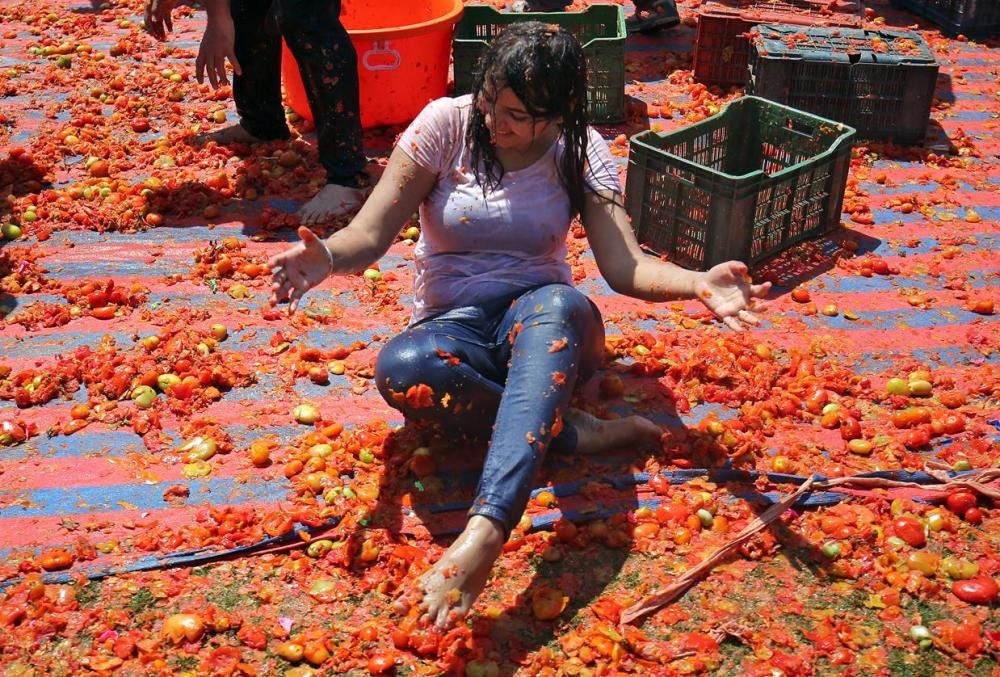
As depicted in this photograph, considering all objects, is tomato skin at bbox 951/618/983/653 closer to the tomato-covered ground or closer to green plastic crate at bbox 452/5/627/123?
the tomato-covered ground

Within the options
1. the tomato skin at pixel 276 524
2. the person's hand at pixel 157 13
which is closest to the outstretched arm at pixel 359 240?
the tomato skin at pixel 276 524

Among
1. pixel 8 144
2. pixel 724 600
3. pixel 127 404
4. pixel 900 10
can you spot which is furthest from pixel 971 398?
pixel 900 10

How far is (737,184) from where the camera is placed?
14.4 feet

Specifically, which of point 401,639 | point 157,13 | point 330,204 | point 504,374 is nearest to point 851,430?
point 504,374

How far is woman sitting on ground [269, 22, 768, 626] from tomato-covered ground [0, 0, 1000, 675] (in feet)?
0.57

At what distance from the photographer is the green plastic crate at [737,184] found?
4.54 meters

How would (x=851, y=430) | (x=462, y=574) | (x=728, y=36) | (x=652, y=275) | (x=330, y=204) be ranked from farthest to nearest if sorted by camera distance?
(x=728, y=36) < (x=330, y=204) < (x=851, y=430) < (x=652, y=275) < (x=462, y=574)

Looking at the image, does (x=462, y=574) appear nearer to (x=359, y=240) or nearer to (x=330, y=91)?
(x=359, y=240)

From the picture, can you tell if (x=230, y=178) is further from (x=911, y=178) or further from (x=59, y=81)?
(x=911, y=178)

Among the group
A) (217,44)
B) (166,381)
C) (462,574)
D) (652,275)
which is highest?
(217,44)

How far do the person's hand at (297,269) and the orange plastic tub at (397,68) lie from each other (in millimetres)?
3038

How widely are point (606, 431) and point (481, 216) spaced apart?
82cm

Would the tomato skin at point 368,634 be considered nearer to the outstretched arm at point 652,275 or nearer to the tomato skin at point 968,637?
the outstretched arm at point 652,275

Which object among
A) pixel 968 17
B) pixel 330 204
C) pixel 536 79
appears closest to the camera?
pixel 536 79
